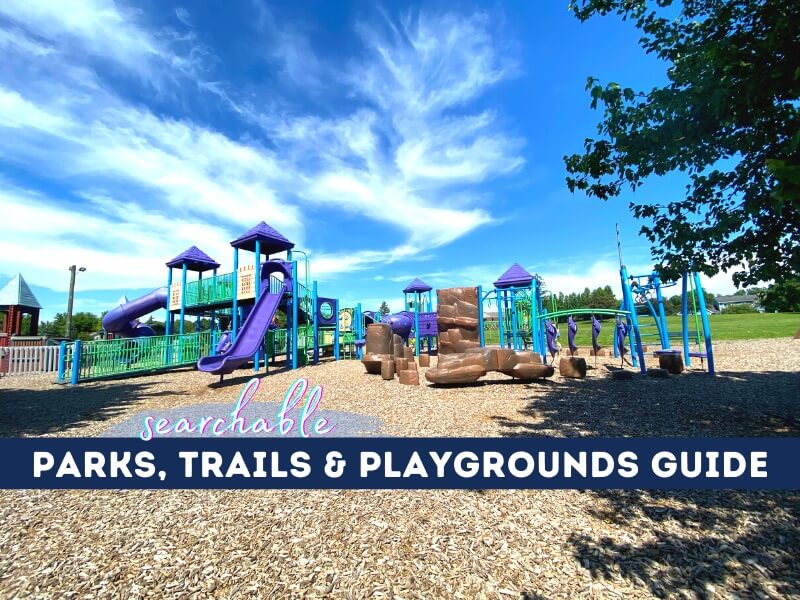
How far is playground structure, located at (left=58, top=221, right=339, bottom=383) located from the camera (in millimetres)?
12742

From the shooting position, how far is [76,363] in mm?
12328

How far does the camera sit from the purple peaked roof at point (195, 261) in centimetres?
1838

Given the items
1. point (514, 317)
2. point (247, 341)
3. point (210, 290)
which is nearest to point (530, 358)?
point (514, 317)

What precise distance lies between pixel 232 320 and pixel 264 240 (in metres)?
3.50

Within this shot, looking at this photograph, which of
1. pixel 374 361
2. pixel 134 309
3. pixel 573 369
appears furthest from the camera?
pixel 134 309

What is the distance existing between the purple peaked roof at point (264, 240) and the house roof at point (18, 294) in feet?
84.5

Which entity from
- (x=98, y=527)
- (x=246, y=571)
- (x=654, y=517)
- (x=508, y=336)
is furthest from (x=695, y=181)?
(x=508, y=336)

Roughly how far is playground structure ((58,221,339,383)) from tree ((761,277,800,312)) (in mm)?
11635

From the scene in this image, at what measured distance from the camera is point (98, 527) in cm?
327

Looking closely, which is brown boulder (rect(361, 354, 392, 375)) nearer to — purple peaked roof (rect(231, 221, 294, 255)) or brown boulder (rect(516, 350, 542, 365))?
brown boulder (rect(516, 350, 542, 365))

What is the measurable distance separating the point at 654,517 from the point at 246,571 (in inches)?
127

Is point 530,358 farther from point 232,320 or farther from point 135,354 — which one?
point 135,354

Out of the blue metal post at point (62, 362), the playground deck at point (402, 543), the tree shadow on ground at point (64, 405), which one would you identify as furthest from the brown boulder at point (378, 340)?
the blue metal post at point (62, 362)

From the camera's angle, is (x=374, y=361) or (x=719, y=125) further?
(x=374, y=361)
